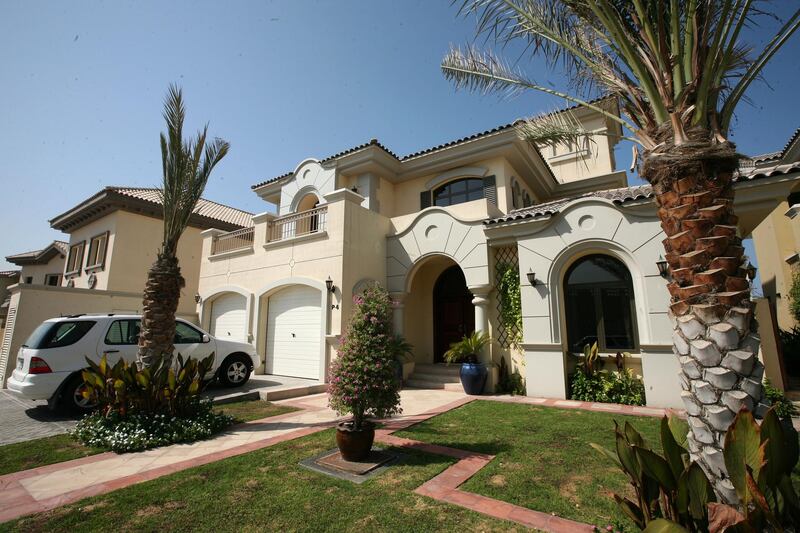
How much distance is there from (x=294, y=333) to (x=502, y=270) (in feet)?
22.5

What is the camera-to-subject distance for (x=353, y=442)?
478cm

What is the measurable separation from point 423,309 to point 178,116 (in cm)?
905

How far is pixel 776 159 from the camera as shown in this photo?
12234 millimetres

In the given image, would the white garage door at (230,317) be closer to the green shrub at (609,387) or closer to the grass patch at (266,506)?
the grass patch at (266,506)

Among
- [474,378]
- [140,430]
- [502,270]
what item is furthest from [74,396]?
[502,270]

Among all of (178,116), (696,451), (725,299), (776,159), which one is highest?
(776,159)

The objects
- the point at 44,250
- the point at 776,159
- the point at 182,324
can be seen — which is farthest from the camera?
the point at 44,250

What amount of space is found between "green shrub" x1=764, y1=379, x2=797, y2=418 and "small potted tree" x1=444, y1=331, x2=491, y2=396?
216 inches

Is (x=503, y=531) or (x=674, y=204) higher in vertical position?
(x=674, y=204)

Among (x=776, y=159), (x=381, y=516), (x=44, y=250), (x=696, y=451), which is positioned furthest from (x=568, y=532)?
(x=44, y=250)

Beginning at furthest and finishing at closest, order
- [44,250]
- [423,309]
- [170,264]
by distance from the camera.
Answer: [44,250] → [423,309] → [170,264]

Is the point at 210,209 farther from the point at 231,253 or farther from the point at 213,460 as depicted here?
the point at 213,460

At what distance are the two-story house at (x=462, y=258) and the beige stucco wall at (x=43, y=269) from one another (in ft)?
59.2

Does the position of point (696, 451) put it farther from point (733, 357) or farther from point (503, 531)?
point (503, 531)
